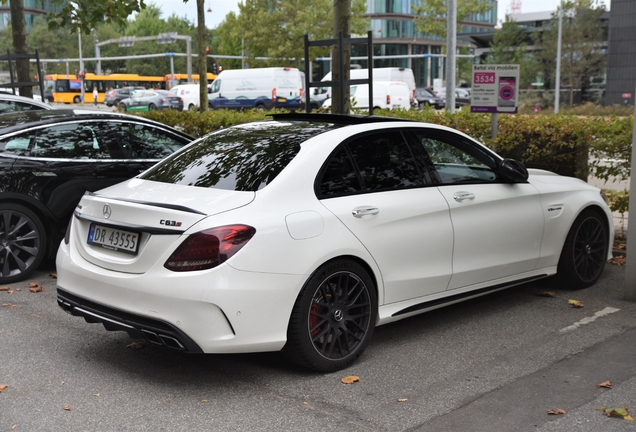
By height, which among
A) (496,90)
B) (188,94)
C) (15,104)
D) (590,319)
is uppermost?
(496,90)

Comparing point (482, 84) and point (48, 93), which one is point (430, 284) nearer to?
point (482, 84)

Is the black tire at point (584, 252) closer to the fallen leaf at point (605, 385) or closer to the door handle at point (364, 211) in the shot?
the fallen leaf at point (605, 385)

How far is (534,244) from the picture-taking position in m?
6.44

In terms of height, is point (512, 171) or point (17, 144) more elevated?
point (17, 144)

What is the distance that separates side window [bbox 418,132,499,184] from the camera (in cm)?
589

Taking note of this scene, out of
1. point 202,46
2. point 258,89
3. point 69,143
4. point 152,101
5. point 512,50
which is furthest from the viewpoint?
point 512,50

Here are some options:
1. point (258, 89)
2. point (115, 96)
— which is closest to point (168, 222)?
point (258, 89)

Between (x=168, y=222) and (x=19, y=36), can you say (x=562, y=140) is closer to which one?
(x=168, y=222)

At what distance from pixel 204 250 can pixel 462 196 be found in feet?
7.30

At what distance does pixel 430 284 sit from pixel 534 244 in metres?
1.33

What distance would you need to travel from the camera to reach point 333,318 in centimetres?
495

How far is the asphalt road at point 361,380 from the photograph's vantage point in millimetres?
4266

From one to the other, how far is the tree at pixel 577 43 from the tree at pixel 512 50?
195cm

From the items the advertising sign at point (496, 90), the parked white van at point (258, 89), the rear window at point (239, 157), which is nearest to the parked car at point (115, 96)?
the parked white van at point (258, 89)
